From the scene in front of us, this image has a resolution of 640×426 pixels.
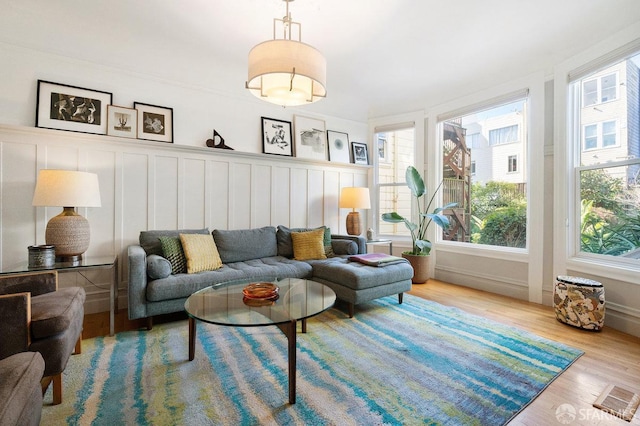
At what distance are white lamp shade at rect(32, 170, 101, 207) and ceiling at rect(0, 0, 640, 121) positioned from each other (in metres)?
1.37

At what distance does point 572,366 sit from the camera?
195 cm

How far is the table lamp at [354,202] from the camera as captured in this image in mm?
4164

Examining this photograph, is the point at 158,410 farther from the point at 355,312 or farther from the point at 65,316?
the point at 355,312

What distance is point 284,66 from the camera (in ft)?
5.84

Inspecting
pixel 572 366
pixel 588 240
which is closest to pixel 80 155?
pixel 572 366

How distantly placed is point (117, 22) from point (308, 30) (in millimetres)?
1750

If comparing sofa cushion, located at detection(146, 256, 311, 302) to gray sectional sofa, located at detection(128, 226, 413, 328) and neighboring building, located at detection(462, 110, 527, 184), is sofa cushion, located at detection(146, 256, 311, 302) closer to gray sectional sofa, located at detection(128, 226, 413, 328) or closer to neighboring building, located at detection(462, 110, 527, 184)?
gray sectional sofa, located at detection(128, 226, 413, 328)

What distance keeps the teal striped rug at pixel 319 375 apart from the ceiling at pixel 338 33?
273 centimetres

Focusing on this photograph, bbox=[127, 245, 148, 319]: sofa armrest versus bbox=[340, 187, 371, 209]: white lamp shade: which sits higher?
bbox=[340, 187, 371, 209]: white lamp shade

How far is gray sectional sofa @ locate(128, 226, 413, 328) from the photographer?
239 centimetres

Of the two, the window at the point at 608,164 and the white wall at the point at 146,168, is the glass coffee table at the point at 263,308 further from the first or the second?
the window at the point at 608,164

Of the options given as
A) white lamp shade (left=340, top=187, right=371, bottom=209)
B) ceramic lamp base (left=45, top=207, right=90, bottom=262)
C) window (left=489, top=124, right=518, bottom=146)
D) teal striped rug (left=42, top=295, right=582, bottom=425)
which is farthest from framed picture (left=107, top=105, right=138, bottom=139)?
window (left=489, top=124, right=518, bottom=146)

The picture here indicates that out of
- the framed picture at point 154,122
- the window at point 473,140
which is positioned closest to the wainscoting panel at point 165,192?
the framed picture at point 154,122

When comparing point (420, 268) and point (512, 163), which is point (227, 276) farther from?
point (512, 163)
